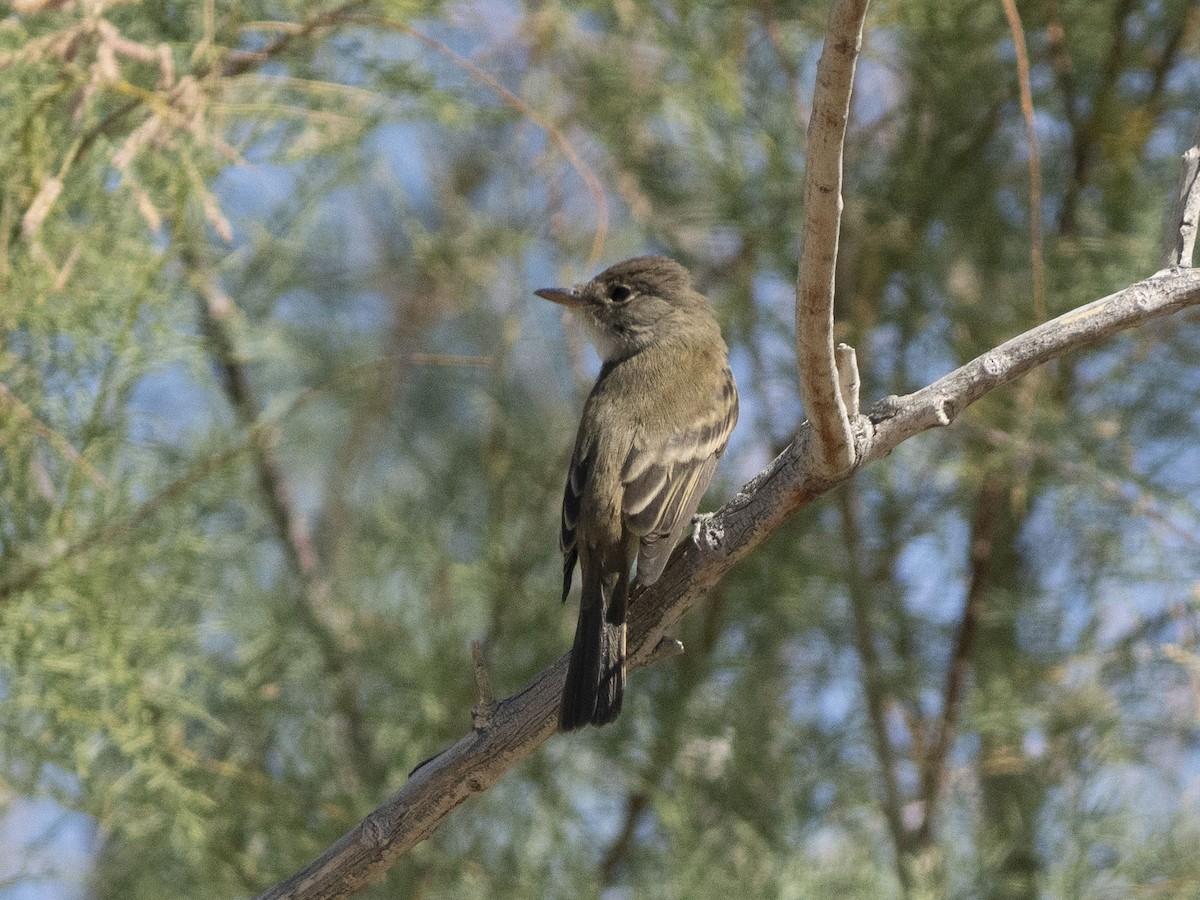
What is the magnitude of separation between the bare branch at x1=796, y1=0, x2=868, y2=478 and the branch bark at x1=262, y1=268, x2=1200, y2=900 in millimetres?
88

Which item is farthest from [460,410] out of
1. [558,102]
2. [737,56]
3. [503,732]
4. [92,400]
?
[503,732]

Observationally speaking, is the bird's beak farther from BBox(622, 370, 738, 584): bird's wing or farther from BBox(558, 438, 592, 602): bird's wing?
BBox(558, 438, 592, 602): bird's wing

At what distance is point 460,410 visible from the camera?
22.1 ft

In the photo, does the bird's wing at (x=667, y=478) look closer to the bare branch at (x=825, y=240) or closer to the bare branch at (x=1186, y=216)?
the bare branch at (x=825, y=240)

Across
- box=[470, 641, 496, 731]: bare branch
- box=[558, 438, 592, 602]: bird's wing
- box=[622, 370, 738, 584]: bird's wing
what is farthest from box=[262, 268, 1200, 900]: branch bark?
box=[558, 438, 592, 602]: bird's wing

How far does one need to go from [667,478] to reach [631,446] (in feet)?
0.70

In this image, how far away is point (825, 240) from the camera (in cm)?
246

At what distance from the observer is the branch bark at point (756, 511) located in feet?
9.19

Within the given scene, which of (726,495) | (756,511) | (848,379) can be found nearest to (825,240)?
(848,379)

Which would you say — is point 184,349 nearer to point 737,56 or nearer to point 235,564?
point 235,564

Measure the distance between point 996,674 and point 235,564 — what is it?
275 centimetres

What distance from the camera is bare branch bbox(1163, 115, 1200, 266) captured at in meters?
2.89

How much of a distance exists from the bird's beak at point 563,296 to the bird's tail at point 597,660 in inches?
53.3

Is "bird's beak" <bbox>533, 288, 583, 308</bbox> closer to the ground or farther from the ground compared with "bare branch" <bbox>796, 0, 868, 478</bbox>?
closer to the ground
